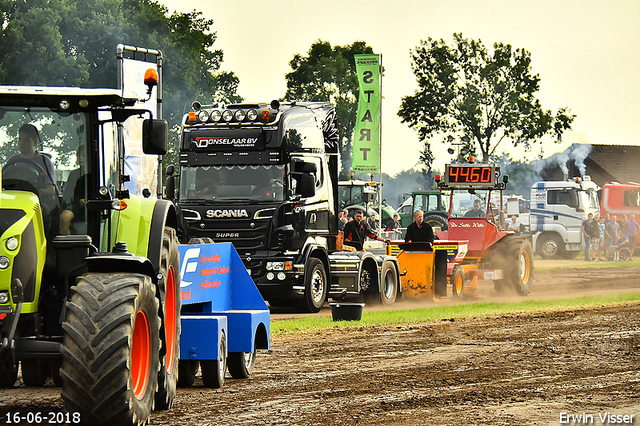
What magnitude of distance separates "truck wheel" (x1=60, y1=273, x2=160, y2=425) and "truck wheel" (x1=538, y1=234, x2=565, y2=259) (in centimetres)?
3296

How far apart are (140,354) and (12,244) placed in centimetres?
120

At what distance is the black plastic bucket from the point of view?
52.6 feet

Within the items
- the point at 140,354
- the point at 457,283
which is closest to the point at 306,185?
the point at 457,283

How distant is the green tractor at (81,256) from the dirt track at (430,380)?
3.81ft

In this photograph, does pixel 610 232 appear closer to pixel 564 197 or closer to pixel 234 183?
pixel 564 197

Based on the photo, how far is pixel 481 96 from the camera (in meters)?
60.0

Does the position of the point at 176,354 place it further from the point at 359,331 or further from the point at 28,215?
the point at 359,331

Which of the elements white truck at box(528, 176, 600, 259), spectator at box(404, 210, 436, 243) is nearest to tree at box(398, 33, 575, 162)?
white truck at box(528, 176, 600, 259)

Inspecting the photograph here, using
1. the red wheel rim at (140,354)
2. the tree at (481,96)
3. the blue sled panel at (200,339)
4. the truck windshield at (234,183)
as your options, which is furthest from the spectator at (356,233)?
the tree at (481,96)

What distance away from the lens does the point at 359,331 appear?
14984 mm

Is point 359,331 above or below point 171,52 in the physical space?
below

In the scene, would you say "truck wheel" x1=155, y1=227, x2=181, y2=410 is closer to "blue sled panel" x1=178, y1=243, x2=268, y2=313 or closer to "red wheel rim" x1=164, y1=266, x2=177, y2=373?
"red wheel rim" x1=164, y1=266, x2=177, y2=373

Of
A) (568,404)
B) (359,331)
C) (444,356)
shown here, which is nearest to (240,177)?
(359,331)

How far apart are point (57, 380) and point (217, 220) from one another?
28.0 feet
